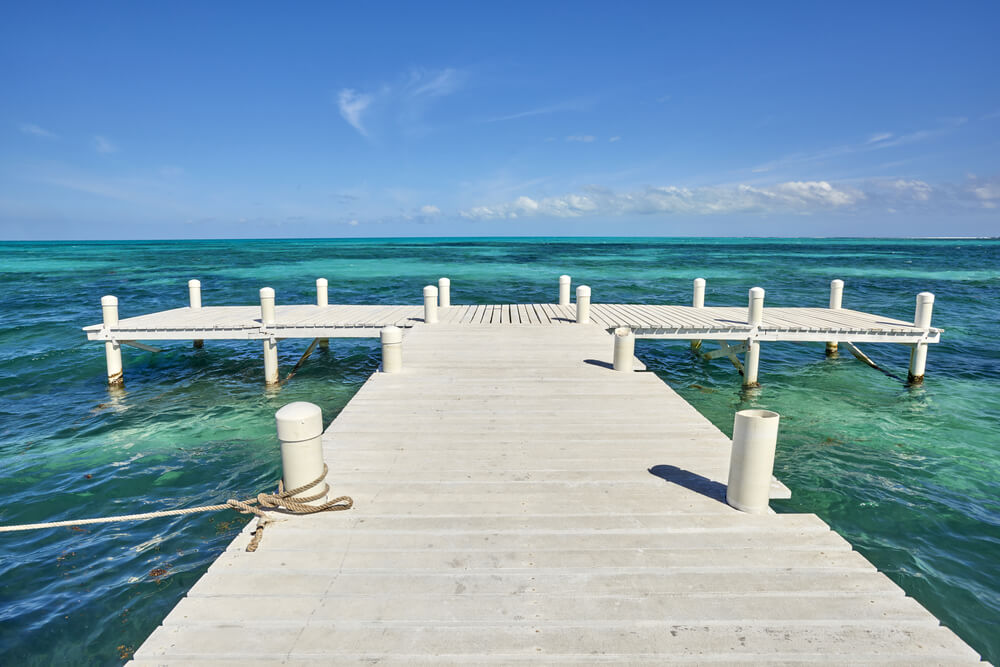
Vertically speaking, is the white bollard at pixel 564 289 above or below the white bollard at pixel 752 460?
above

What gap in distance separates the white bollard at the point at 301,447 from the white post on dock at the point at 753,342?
1103 centimetres

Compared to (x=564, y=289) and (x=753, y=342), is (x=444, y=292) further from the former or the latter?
(x=753, y=342)

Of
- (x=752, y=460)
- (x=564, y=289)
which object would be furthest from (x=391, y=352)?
(x=564, y=289)

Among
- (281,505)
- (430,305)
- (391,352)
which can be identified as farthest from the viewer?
(430,305)

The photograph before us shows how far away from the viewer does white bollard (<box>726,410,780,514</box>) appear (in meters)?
4.26

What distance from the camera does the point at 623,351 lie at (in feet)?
29.1

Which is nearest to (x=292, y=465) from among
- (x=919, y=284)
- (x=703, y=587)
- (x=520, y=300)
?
(x=703, y=587)

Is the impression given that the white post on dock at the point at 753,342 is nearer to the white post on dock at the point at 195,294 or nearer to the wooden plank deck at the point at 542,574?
the wooden plank deck at the point at 542,574

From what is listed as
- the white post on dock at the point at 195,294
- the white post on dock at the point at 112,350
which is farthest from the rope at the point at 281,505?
the white post on dock at the point at 195,294

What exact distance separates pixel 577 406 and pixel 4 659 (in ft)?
21.1

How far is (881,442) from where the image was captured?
1007 cm

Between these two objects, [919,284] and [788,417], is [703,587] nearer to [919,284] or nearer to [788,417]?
[788,417]

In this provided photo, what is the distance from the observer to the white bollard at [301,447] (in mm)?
4363

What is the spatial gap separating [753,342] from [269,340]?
12273 mm
